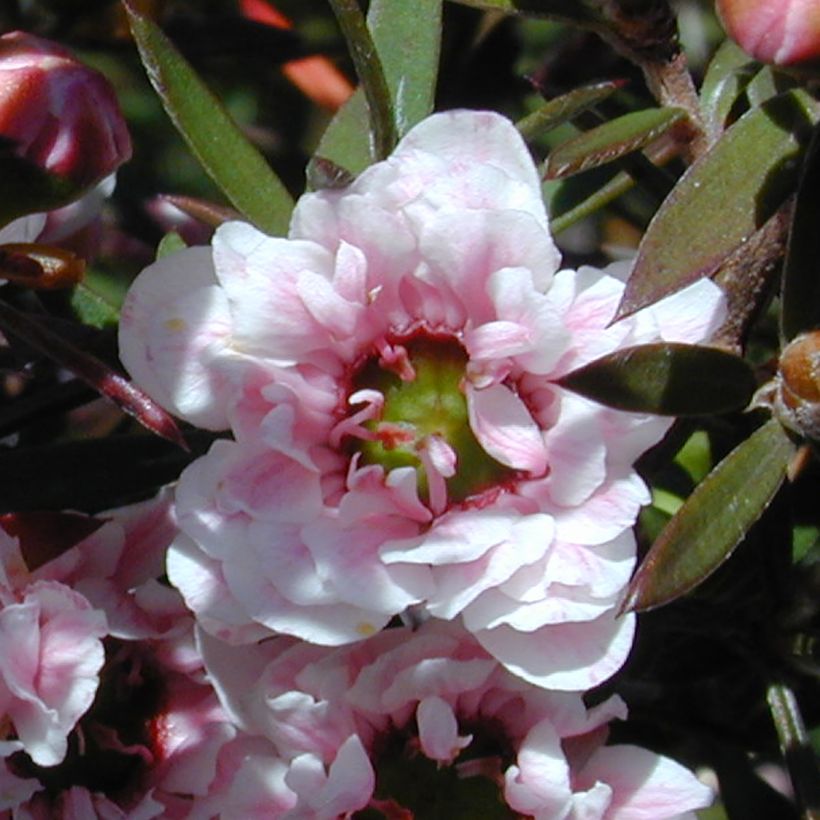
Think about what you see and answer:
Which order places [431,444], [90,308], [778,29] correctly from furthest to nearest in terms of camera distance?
1. [90,308]
2. [431,444]
3. [778,29]

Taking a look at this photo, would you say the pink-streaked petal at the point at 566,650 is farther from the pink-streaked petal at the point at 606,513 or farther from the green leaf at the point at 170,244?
the green leaf at the point at 170,244

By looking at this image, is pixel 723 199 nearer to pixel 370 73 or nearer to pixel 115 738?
pixel 370 73

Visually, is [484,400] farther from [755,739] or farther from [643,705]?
[755,739]

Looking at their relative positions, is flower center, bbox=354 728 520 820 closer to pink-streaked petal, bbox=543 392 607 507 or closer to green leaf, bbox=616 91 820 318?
pink-streaked petal, bbox=543 392 607 507

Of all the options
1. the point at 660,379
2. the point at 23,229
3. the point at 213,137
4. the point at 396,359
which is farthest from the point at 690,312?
the point at 23,229

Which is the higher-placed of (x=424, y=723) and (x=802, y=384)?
(x=802, y=384)

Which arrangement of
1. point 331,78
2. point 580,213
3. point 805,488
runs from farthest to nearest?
1. point 331,78
2. point 805,488
3. point 580,213

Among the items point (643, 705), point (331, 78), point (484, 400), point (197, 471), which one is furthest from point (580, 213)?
point (331, 78)
